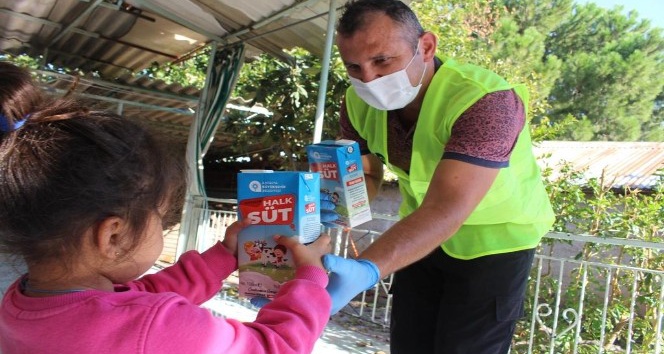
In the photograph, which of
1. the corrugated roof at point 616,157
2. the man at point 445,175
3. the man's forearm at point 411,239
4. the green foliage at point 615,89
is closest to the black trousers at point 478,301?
the man at point 445,175

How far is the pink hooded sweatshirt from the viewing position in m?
0.88

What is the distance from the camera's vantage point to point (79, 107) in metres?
1.02

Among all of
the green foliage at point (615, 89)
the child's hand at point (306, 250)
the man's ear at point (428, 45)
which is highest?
the green foliage at point (615, 89)

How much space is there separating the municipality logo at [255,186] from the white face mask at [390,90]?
0.59 metres

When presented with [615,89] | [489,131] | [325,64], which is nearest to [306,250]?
[489,131]

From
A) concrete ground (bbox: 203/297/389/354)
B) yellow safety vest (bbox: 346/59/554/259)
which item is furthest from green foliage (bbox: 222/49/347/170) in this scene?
yellow safety vest (bbox: 346/59/554/259)

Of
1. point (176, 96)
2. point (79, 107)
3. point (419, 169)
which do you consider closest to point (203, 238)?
point (176, 96)

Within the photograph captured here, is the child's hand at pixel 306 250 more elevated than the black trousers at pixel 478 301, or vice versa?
the child's hand at pixel 306 250

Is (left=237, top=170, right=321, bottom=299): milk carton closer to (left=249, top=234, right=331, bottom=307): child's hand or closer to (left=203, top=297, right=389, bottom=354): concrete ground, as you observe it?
(left=249, top=234, right=331, bottom=307): child's hand

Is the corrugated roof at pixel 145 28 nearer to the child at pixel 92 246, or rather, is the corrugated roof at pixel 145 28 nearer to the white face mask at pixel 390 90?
the white face mask at pixel 390 90

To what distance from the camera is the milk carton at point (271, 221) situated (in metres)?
1.21

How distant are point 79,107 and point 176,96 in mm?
6092

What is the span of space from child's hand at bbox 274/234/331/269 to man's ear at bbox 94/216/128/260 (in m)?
0.33

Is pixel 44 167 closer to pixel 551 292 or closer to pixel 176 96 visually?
pixel 551 292
